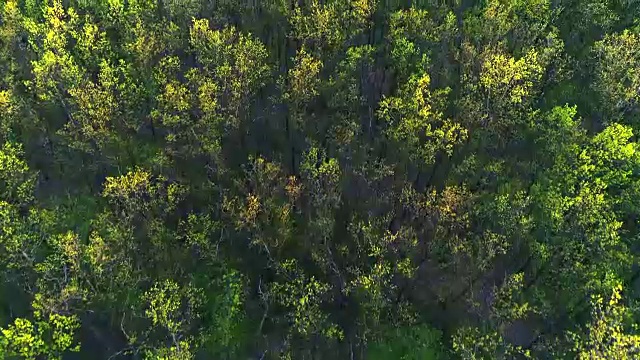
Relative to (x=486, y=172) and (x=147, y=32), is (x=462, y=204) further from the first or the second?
(x=147, y=32)

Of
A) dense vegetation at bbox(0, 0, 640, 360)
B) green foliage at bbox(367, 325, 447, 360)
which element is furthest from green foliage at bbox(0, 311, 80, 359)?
green foliage at bbox(367, 325, 447, 360)

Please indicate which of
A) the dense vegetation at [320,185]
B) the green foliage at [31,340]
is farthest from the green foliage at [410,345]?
the green foliage at [31,340]

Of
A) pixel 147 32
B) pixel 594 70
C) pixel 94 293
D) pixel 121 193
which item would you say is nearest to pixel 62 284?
pixel 94 293

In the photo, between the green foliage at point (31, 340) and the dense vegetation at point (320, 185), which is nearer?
the green foliage at point (31, 340)

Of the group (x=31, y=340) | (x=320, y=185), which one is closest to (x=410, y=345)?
(x=320, y=185)

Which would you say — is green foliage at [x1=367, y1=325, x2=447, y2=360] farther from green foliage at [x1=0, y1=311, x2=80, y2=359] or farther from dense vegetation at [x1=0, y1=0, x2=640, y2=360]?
green foliage at [x1=0, y1=311, x2=80, y2=359]

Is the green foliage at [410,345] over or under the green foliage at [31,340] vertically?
under

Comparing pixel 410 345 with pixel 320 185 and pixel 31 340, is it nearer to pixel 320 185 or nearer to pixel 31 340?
pixel 320 185

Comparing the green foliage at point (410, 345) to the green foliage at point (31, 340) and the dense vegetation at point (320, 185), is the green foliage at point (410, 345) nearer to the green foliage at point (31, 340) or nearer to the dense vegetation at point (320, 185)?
the dense vegetation at point (320, 185)
